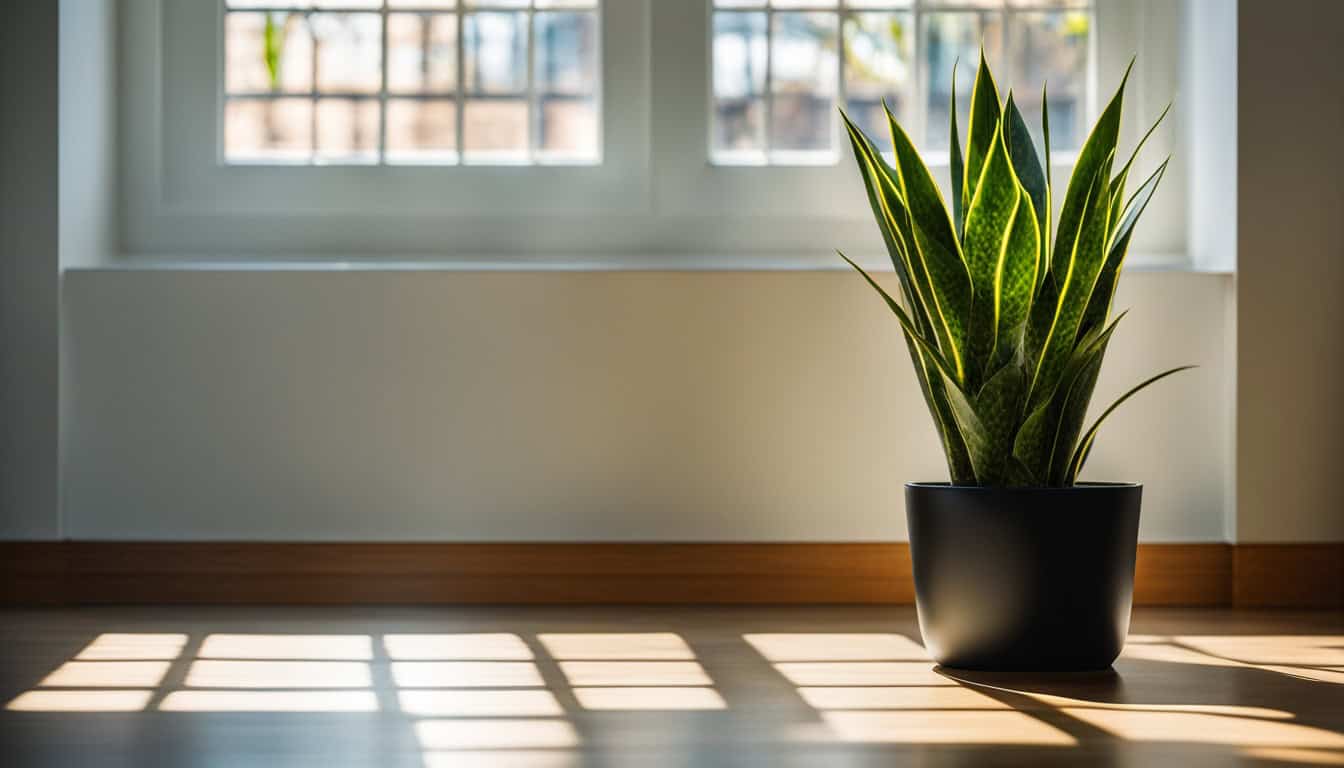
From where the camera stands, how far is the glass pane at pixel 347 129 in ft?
8.03

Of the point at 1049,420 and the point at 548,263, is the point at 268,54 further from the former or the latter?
the point at 1049,420

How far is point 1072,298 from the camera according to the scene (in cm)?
167

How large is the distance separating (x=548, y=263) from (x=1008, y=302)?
0.99 meters

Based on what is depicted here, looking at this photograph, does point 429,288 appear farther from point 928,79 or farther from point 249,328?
point 928,79

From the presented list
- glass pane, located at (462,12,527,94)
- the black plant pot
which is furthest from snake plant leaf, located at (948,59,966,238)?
glass pane, located at (462,12,527,94)

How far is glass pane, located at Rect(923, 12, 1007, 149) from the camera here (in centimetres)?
244

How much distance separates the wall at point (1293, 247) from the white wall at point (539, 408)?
2.6 inches

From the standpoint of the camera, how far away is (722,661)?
1723 millimetres

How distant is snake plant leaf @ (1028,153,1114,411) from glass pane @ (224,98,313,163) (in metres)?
1.44

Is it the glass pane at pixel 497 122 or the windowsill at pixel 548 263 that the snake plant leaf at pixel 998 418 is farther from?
the glass pane at pixel 497 122

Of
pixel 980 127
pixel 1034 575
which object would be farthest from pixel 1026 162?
pixel 1034 575

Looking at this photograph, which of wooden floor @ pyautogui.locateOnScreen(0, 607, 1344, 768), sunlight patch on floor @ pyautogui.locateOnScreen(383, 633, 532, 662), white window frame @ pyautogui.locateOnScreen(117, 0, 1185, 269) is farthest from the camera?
white window frame @ pyautogui.locateOnScreen(117, 0, 1185, 269)

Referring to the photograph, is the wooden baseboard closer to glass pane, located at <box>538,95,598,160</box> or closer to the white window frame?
the white window frame

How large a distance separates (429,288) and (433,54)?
505mm
